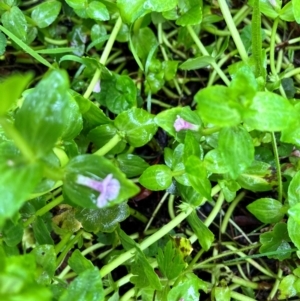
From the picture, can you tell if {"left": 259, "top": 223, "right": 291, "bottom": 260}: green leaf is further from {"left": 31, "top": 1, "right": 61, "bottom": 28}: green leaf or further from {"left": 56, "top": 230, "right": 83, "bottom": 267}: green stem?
{"left": 31, "top": 1, "right": 61, "bottom": 28}: green leaf

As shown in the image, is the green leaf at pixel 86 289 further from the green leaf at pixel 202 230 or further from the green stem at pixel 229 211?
the green stem at pixel 229 211

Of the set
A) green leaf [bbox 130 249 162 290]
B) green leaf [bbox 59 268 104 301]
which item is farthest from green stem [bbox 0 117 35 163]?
green leaf [bbox 130 249 162 290]

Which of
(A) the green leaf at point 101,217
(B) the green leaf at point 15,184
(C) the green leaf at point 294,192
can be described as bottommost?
(C) the green leaf at point 294,192

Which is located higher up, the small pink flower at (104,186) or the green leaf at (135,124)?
the small pink flower at (104,186)

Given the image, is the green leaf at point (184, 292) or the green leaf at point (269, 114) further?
the green leaf at point (184, 292)

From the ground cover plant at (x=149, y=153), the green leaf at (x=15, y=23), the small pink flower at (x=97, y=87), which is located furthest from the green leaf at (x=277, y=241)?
the green leaf at (x=15, y=23)

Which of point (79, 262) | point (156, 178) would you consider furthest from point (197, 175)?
point (79, 262)

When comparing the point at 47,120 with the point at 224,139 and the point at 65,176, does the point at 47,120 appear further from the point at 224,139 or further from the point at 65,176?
the point at 224,139
